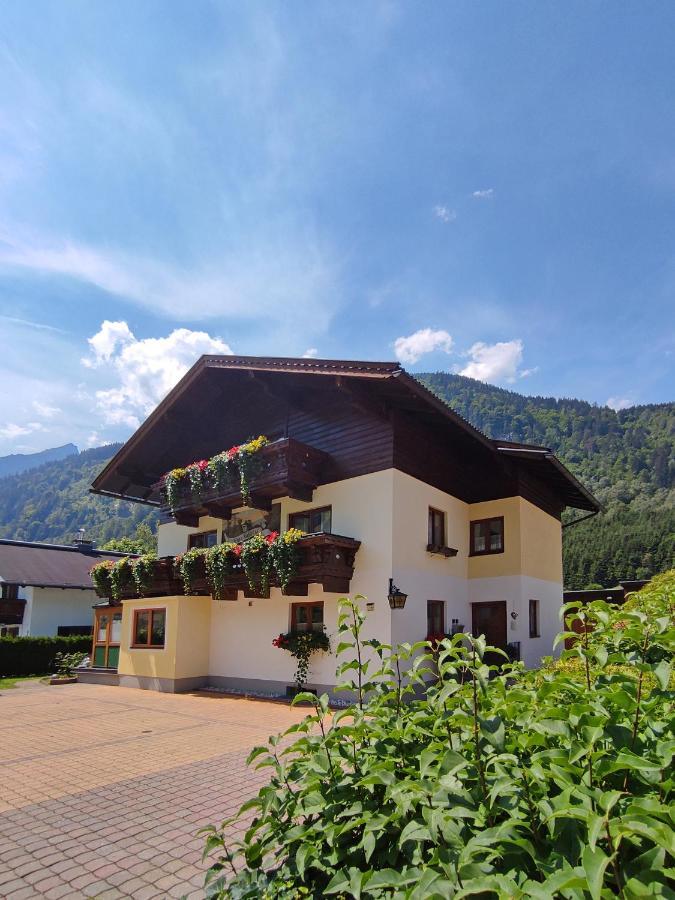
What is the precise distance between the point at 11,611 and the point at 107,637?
1280 centimetres

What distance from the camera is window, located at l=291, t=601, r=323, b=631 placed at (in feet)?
45.2

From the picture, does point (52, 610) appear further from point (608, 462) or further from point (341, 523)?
point (608, 462)

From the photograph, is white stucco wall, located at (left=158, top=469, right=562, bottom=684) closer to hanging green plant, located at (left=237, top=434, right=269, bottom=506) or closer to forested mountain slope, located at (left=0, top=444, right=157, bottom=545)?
hanging green plant, located at (left=237, top=434, right=269, bottom=506)

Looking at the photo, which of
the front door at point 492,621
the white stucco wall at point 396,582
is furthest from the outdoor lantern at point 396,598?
the front door at point 492,621

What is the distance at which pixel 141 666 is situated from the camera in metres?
16.8

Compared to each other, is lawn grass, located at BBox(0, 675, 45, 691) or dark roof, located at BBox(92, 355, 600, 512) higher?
dark roof, located at BBox(92, 355, 600, 512)

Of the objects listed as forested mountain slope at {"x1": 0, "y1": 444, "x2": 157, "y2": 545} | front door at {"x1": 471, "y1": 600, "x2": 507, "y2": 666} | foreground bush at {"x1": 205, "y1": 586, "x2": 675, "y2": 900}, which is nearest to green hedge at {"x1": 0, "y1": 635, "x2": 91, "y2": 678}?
front door at {"x1": 471, "y1": 600, "x2": 507, "y2": 666}

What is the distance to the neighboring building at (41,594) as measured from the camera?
2856cm

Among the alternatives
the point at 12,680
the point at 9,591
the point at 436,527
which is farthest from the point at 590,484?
the point at 12,680

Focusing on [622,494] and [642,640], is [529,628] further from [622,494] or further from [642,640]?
[622,494]

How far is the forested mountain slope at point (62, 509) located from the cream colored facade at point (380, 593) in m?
95.7

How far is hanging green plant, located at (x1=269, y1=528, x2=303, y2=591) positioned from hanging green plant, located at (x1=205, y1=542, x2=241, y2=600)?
5.04ft

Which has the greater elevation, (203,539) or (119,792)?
(203,539)

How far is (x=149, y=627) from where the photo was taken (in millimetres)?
17047
